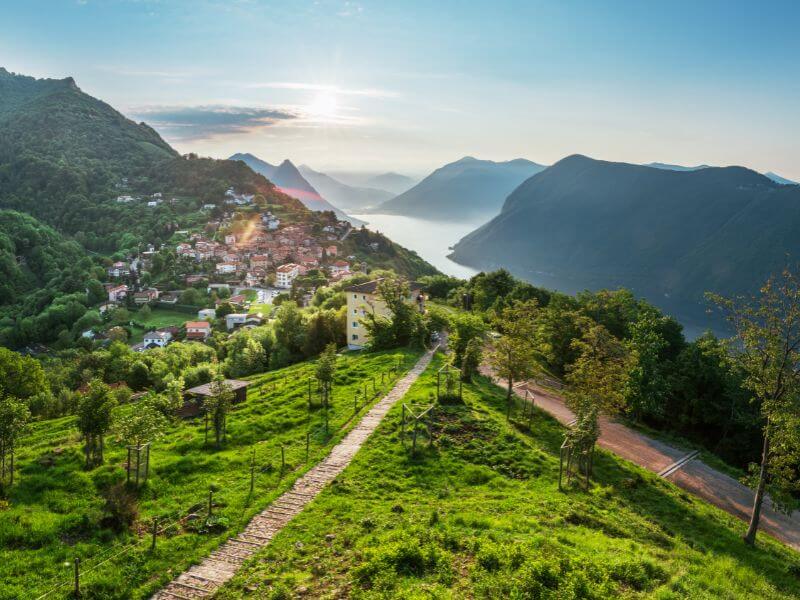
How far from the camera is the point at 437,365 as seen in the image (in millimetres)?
31656

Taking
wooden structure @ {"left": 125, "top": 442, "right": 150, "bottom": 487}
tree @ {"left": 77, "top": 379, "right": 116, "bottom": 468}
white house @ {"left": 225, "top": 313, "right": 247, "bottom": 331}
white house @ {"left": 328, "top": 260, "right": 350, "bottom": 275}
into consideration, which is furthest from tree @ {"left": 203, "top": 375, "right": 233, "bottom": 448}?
white house @ {"left": 328, "top": 260, "right": 350, "bottom": 275}

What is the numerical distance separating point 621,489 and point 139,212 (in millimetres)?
177248

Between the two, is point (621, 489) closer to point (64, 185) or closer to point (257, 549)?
point (257, 549)

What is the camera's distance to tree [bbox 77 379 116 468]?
53.7ft

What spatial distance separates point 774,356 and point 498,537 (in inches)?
415

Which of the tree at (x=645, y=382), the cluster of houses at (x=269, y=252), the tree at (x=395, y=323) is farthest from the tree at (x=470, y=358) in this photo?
the cluster of houses at (x=269, y=252)

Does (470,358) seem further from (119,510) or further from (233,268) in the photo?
(233,268)

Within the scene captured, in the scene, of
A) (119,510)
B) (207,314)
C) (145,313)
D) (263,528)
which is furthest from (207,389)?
(145,313)

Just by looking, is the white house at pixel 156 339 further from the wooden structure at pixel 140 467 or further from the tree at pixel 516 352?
the wooden structure at pixel 140 467

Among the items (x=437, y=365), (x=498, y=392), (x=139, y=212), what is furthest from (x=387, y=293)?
(x=139, y=212)

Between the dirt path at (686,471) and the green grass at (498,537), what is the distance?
2674 mm

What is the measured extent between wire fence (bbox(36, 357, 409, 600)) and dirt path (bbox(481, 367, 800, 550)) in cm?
1320

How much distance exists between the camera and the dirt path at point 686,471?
65.2ft

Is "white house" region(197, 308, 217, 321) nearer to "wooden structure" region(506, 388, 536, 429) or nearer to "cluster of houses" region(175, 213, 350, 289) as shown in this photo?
"cluster of houses" region(175, 213, 350, 289)
